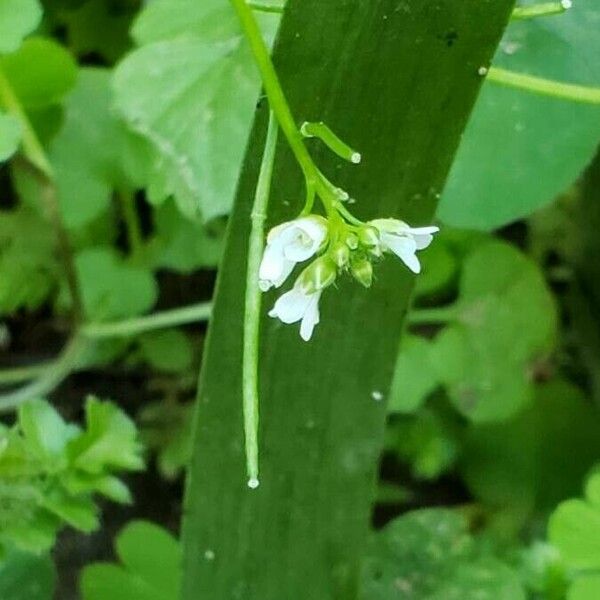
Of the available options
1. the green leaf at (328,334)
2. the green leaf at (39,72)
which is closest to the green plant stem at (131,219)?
the green leaf at (39,72)

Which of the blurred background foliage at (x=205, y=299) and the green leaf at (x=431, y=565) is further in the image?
Result: the green leaf at (x=431, y=565)

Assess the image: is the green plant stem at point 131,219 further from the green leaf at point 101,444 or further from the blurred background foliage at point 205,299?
the green leaf at point 101,444

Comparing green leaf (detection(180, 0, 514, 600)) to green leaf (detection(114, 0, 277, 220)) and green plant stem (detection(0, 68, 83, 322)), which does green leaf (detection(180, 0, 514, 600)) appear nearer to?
green leaf (detection(114, 0, 277, 220))

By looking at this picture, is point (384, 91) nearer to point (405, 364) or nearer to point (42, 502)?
point (42, 502)

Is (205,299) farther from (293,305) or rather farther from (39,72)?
(293,305)

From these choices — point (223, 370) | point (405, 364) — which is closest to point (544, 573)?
point (405, 364)

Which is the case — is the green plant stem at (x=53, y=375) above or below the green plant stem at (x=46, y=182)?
below
